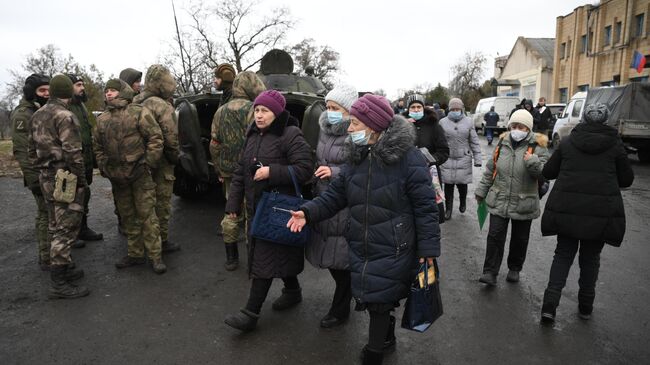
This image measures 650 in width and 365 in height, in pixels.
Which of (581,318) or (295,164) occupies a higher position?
(295,164)

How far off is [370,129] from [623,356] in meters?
2.26

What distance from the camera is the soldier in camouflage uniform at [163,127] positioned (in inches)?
196

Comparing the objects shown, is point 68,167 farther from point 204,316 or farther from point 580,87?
point 580,87

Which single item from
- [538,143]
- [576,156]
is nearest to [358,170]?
[576,156]

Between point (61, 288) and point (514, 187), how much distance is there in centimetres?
402

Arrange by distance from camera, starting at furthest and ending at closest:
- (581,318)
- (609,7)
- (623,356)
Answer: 1. (609,7)
2. (581,318)
3. (623,356)

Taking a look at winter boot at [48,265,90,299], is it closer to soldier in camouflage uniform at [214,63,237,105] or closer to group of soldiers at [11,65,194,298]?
group of soldiers at [11,65,194,298]

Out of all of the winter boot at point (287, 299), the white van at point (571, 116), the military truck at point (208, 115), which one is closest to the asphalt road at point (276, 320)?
the winter boot at point (287, 299)

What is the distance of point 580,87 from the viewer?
32781 millimetres

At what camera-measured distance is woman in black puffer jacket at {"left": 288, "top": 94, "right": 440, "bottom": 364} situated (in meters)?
2.71

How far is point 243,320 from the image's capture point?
11.4 feet

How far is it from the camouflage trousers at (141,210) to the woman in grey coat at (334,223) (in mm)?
1939

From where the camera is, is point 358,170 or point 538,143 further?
point 538,143

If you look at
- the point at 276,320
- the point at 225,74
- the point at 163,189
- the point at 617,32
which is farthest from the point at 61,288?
the point at 617,32
